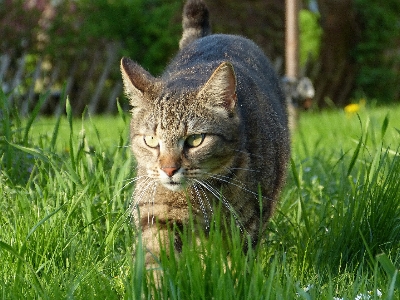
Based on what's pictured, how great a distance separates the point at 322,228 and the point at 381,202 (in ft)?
0.89

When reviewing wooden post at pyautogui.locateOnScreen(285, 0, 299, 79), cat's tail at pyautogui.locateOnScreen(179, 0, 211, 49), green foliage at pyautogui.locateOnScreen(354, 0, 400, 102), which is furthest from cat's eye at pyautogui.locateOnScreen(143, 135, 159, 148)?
green foliage at pyautogui.locateOnScreen(354, 0, 400, 102)

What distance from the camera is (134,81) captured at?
2822 millimetres

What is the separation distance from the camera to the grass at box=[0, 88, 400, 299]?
6.54 ft

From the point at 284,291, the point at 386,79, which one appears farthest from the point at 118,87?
the point at 284,291

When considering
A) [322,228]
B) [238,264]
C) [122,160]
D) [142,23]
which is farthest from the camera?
[142,23]

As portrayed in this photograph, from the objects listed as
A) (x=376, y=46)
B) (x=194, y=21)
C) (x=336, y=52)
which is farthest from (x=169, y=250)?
(x=376, y=46)

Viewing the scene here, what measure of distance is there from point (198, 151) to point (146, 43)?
310 inches

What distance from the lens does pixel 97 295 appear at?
2061mm

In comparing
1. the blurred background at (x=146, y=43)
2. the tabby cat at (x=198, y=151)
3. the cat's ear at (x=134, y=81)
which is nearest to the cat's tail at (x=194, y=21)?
the tabby cat at (x=198, y=151)

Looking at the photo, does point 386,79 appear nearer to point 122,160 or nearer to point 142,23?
point 142,23

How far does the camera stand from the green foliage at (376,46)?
38.4 ft

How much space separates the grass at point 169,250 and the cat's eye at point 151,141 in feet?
0.66

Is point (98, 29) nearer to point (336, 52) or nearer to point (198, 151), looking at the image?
point (336, 52)

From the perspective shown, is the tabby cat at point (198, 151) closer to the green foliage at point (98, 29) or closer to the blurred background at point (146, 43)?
the blurred background at point (146, 43)
